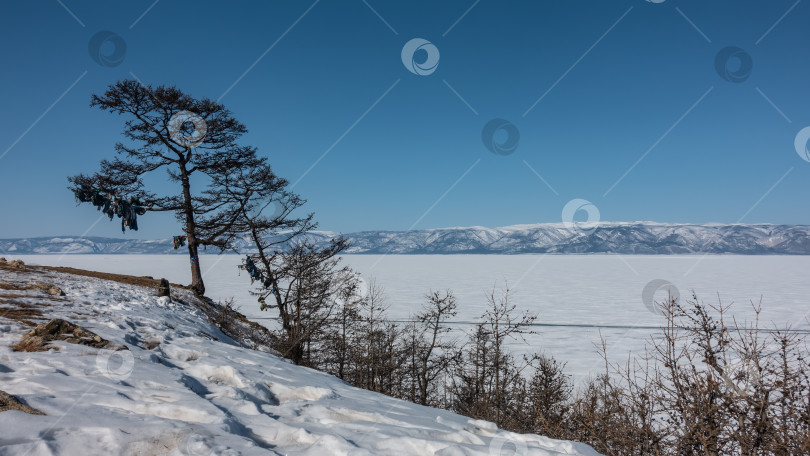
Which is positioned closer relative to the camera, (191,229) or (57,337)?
(57,337)

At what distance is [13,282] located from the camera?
367 inches

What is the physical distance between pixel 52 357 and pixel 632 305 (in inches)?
2274

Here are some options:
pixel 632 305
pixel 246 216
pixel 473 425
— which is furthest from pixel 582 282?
pixel 473 425

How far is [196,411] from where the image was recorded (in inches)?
157

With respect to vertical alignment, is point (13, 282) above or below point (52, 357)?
above

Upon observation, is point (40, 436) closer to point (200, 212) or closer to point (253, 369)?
point (253, 369)
